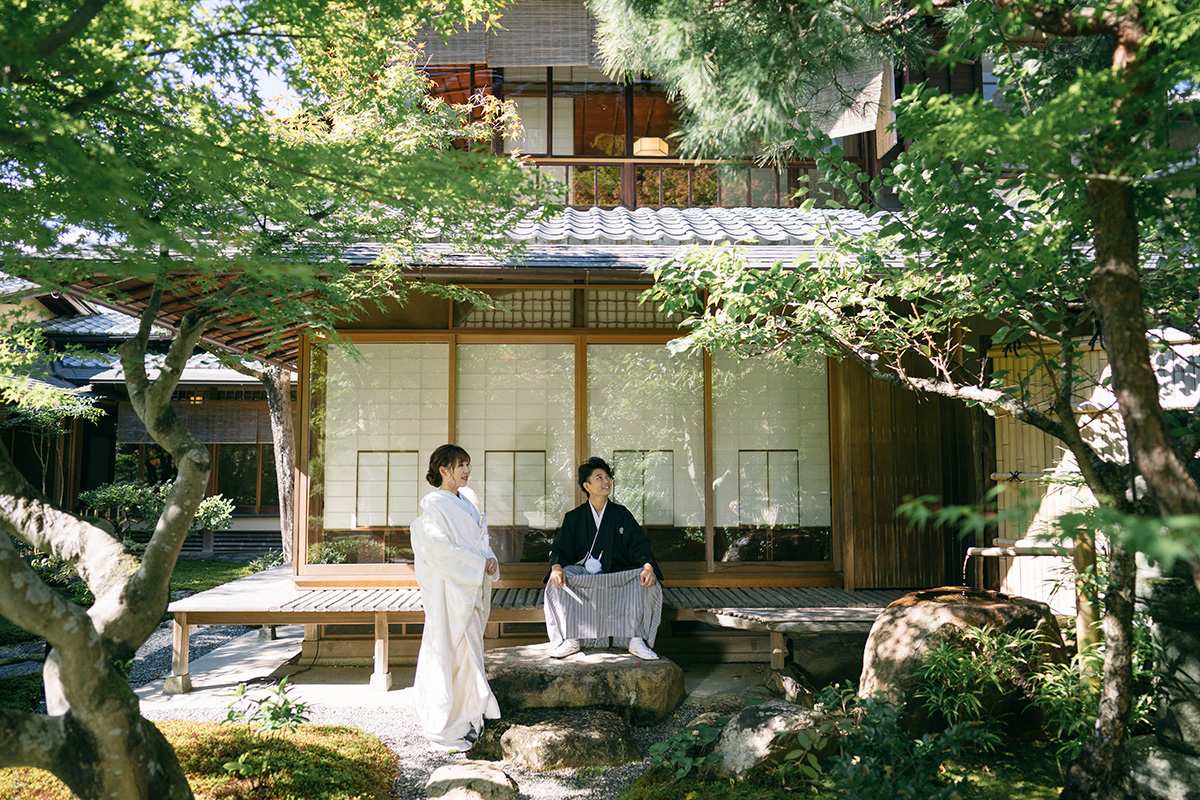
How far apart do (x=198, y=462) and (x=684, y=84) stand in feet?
9.63

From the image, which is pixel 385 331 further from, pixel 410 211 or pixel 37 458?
pixel 37 458

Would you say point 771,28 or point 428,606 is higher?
point 771,28

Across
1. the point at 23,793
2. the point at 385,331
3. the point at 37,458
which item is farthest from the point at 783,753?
the point at 37,458

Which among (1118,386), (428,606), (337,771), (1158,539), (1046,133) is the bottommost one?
(337,771)

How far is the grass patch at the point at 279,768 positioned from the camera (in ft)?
11.4

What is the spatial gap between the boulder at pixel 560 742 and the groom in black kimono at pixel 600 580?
0.67 metres

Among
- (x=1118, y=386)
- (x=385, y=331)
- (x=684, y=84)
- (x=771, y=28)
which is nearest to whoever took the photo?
(x=1118, y=386)

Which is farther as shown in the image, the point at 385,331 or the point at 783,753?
the point at 385,331

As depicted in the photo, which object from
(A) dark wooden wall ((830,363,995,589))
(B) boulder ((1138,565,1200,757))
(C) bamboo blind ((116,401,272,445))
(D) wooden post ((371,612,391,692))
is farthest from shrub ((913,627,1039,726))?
(C) bamboo blind ((116,401,272,445))

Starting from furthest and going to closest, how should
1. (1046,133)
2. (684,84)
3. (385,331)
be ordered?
(385,331), (684,84), (1046,133)

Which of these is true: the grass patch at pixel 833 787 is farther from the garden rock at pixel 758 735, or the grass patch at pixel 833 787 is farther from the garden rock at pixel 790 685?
the garden rock at pixel 790 685

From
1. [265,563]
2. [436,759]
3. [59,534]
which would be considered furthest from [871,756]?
[265,563]

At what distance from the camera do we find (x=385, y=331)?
22.1 ft

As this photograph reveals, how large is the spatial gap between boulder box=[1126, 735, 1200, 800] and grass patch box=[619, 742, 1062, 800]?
38 centimetres
